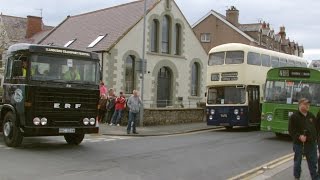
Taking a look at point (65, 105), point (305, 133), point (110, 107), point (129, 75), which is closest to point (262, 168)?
point (305, 133)

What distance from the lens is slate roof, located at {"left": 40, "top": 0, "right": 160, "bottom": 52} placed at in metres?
35.2

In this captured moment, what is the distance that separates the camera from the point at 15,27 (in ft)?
183

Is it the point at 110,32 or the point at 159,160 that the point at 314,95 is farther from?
the point at 110,32

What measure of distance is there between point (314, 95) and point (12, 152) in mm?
11723

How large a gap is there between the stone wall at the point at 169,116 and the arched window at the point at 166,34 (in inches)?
356

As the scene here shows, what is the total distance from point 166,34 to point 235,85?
47.6 ft

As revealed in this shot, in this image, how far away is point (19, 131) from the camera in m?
14.9

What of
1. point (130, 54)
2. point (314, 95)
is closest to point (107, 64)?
point (130, 54)

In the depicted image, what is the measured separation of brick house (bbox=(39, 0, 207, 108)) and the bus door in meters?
11.6

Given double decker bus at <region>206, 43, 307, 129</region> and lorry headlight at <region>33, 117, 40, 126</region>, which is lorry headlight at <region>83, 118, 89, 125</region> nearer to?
lorry headlight at <region>33, 117, 40, 126</region>

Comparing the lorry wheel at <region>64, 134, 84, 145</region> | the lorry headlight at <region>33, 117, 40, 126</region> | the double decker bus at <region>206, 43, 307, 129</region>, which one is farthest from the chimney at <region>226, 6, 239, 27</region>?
the lorry headlight at <region>33, 117, 40, 126</region>

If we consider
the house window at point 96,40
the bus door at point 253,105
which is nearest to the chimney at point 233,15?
the house window at point 96,40

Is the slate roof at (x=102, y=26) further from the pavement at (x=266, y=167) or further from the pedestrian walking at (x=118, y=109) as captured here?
the pavement at (x=266, y=167)

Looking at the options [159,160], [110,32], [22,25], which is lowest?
[159,160]
